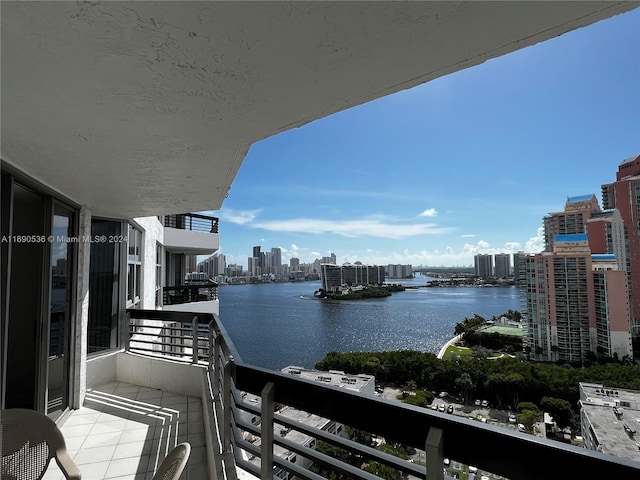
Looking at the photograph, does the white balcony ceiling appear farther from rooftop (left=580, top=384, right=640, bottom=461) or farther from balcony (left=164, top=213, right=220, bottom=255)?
balcony (left=164, top=213, right=220, bottom=255)

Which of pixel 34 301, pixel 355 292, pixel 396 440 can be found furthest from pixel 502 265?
pixel 396 440

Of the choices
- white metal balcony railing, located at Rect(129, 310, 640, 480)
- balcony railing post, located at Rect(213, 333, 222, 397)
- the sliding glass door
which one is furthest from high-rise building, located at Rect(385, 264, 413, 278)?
white metal balcony railing, located at Rect(129, 310, 640, 480)

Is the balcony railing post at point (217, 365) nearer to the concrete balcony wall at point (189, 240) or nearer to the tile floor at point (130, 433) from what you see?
the tile floor at point (130, 433)

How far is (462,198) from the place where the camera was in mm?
48906

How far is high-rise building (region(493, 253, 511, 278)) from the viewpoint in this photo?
168 ft

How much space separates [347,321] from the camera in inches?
1422

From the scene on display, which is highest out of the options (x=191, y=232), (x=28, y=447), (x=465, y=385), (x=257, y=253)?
(x=257, y=253)

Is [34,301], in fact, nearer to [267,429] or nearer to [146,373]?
[146,373]

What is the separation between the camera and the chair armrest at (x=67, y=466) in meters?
1.60

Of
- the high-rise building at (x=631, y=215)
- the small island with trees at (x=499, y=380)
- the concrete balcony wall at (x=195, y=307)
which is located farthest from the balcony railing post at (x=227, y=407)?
the high-rise building at (x=631, y=215)

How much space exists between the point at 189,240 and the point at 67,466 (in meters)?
10.5

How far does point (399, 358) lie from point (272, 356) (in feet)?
33.6

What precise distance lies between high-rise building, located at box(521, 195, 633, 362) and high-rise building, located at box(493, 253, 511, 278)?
29.3m

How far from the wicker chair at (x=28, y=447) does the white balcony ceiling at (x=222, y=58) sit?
5.35 ft
